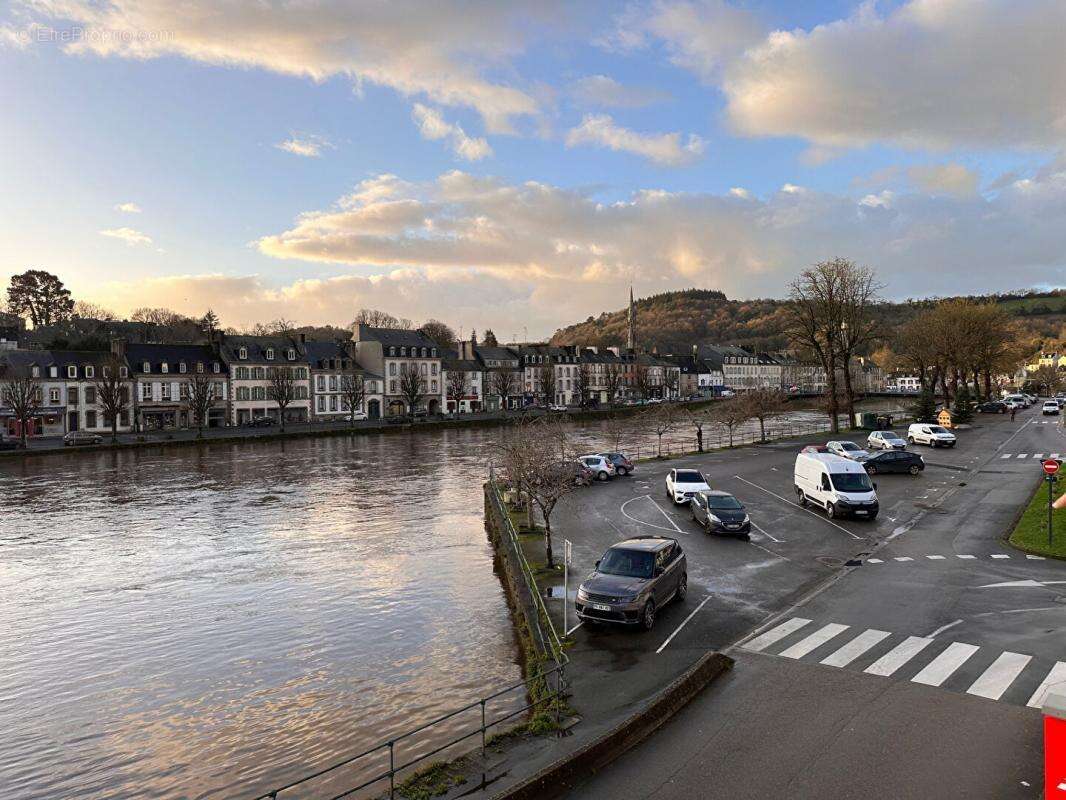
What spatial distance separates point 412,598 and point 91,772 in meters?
10.4

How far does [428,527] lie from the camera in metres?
33.4

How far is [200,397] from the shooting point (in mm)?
Result: 80750

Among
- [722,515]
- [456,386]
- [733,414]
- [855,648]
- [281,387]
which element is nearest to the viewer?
[855,648]

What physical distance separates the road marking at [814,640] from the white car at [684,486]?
1572 centimetres

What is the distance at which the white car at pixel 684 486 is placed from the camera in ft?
110

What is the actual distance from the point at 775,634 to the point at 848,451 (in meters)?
32.4

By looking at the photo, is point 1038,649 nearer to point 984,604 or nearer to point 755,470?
point 984,604

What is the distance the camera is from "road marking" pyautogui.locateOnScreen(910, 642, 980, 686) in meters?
13.6

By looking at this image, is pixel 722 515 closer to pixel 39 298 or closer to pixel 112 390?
pixel 112 390

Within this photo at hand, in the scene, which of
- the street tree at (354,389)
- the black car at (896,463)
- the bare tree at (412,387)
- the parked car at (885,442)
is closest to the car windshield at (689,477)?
the black car at (896,463)

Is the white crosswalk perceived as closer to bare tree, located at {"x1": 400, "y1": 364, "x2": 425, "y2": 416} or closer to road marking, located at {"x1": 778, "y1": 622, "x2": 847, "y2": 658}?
road marking, located at {"x1": 778, "y1": 622, "x2": 847, "y2": 658}

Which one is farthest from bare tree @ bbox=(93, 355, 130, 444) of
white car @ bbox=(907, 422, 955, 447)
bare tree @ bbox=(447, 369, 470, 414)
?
white car @ bbox=(907, 422, 955, 447)

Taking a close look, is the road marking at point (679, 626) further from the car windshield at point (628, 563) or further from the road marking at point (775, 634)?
the road marking at point (775, 634)

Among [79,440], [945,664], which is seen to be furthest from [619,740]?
[79,440]
